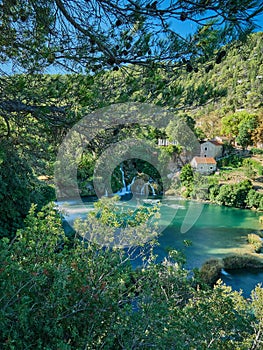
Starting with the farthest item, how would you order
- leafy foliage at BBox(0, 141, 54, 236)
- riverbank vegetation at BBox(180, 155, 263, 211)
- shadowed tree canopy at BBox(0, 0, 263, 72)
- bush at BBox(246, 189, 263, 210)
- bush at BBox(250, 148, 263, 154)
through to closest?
bush at BBox(250, 148, 263, 154), riverbank vegetation at BBox(180, 155, 263, 211), bush at BBox(246, 189, 263, 210), leafy foliage at BBox(0, 141, 54, 236), shadowed tree canopy at BBox(0, 0, 263, 72)

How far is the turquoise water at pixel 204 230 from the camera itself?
7949 millimetres

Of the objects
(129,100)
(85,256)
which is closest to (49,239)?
(85,256)

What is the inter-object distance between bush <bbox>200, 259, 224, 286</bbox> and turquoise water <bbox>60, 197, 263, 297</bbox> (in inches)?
8.9

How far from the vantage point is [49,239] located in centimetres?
235

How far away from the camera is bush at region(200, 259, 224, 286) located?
731cm

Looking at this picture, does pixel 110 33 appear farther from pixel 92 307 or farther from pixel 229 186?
pixel 229 186

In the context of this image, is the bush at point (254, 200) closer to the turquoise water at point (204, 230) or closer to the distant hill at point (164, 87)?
the turquoise water at point (204, 230)

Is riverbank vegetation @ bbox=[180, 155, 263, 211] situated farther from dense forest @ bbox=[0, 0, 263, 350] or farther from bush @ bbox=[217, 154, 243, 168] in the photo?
dense forest @ bbox=[0, 0, 263, 350]

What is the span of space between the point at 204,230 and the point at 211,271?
4233mm

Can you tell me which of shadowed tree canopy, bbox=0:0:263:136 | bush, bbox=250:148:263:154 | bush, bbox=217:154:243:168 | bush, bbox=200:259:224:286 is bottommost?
bush, bbox=200:259:224:286

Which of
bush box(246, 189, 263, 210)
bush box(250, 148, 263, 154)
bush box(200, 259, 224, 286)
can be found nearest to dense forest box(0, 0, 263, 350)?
bush box(200, 259, 224, 286)

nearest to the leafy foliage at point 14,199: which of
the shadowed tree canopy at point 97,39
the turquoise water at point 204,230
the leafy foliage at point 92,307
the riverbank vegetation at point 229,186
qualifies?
the turquoise water at point 204,230

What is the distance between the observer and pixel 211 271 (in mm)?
7633

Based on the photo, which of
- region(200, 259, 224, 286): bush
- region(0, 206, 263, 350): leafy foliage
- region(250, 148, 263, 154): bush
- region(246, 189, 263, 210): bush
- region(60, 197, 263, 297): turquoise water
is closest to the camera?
region(0, 206, 263, 350): leafy foliage
